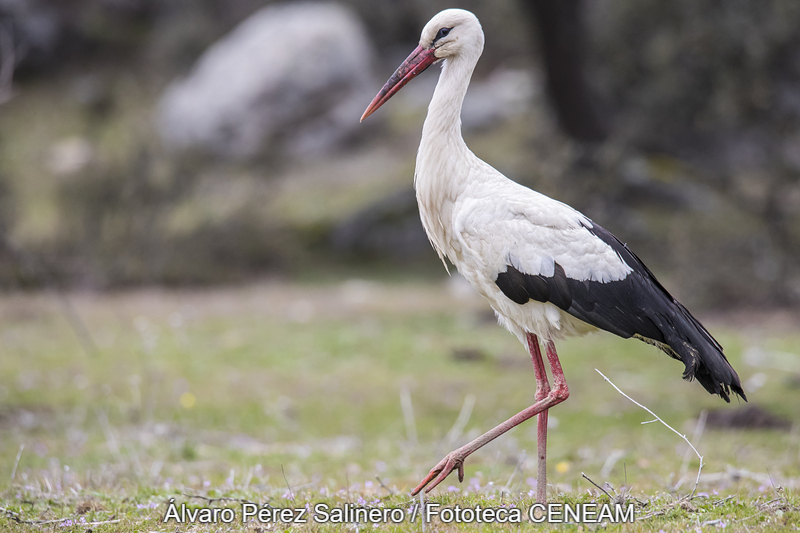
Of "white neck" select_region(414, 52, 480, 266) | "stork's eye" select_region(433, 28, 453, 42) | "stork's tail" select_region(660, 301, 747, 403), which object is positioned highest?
"stork's eye" select_region(433, 28, 453, 42)

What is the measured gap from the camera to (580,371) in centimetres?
1060

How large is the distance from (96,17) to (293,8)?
1477cm

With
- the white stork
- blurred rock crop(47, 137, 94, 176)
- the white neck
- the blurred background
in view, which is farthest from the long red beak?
blurred rock crop(47, 137, 94, 176)

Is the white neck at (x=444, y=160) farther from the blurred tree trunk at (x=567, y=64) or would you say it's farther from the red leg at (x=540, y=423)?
the blurred tree trunk at (x=567, y=64)

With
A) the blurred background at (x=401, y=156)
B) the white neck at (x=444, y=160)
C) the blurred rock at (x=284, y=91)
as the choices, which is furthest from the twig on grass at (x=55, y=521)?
the blurred rock at (x=284, y=91)

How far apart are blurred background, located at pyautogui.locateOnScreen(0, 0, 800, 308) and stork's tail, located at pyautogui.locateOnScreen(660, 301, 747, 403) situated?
8.64 m

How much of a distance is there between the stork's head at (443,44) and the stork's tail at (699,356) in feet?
6.96

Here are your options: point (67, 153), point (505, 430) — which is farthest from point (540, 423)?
point (67, 153)

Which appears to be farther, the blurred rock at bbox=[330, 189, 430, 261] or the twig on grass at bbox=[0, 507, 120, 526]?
the blurred rock at bbox=[330, 189, 430, 261]

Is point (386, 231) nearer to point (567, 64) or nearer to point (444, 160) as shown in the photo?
point (567, 64)

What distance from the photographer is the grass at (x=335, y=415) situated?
4.69m

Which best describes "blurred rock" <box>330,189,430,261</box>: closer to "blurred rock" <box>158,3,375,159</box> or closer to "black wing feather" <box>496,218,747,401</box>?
"blurred rock" <box>158,3,375,159</box>

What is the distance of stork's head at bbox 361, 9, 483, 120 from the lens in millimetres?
5000

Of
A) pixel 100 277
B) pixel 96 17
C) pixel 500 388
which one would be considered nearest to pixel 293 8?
pixel 100 277
